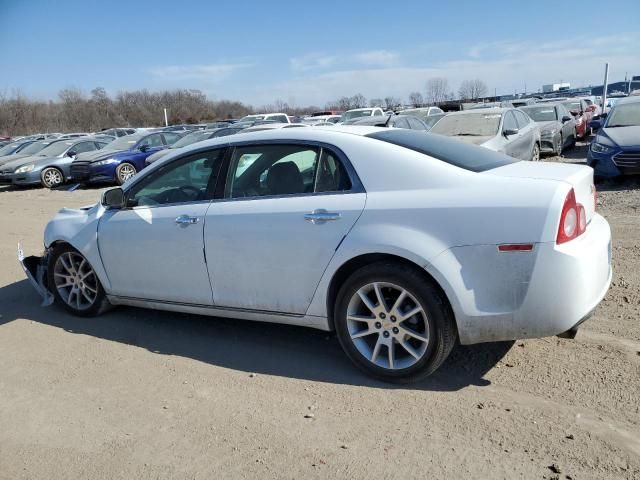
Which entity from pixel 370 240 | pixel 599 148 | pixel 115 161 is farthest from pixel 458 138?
pixel 115 161

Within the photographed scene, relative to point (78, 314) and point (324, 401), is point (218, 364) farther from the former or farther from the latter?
point (78, 314)

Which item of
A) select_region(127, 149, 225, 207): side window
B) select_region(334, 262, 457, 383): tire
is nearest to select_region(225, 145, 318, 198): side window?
select_region(127, 149, 225, 207): side window

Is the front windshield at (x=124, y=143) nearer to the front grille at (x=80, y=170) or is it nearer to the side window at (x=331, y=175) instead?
the front grille at (x=80, y=170)

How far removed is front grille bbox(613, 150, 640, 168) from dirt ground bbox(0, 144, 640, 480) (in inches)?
214

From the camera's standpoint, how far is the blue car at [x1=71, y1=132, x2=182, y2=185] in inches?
650

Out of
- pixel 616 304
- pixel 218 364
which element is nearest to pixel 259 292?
pixel 218 364

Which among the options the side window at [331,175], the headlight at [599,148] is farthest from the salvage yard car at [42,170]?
the side window at [331,175]

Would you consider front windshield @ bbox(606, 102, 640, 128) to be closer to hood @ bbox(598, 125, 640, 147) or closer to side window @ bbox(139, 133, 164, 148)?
hood @ bbox(598, 125, 640, 147)

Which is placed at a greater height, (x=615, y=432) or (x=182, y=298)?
(x=182, y=298)

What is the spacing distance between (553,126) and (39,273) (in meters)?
13.4

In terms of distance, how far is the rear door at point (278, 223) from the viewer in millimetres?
3582

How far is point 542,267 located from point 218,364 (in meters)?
2.34

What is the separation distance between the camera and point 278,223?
12.2 ft

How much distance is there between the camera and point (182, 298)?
171 inches
